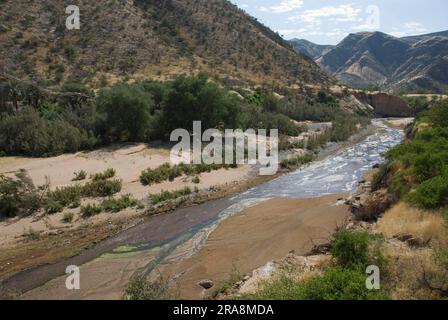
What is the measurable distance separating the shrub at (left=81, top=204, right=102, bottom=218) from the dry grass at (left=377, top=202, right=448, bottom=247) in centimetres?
1267

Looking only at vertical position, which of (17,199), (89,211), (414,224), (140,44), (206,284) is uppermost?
A: (140,44)

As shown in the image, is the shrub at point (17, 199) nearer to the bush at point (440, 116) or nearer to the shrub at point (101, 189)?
the shrub at point (101, 189)

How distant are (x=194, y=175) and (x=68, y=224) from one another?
9268 mm

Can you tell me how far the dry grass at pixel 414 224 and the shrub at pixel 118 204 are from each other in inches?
472

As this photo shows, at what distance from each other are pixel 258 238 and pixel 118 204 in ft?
25.1

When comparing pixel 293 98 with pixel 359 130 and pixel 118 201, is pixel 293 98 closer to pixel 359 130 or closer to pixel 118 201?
pixel 359 130

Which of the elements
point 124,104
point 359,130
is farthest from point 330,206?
point 359,130

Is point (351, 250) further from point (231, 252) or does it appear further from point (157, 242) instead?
point (157, 242)

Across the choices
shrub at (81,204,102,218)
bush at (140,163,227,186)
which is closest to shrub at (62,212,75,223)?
shrub at (81,204,102,218)

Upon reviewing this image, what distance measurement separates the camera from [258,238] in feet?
56.7

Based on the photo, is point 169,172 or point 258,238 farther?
point 169,172

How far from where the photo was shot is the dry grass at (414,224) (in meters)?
11.9

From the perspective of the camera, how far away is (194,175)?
87.1 ft

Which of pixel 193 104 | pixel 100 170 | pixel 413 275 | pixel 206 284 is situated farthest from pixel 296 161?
pixel 413 275
